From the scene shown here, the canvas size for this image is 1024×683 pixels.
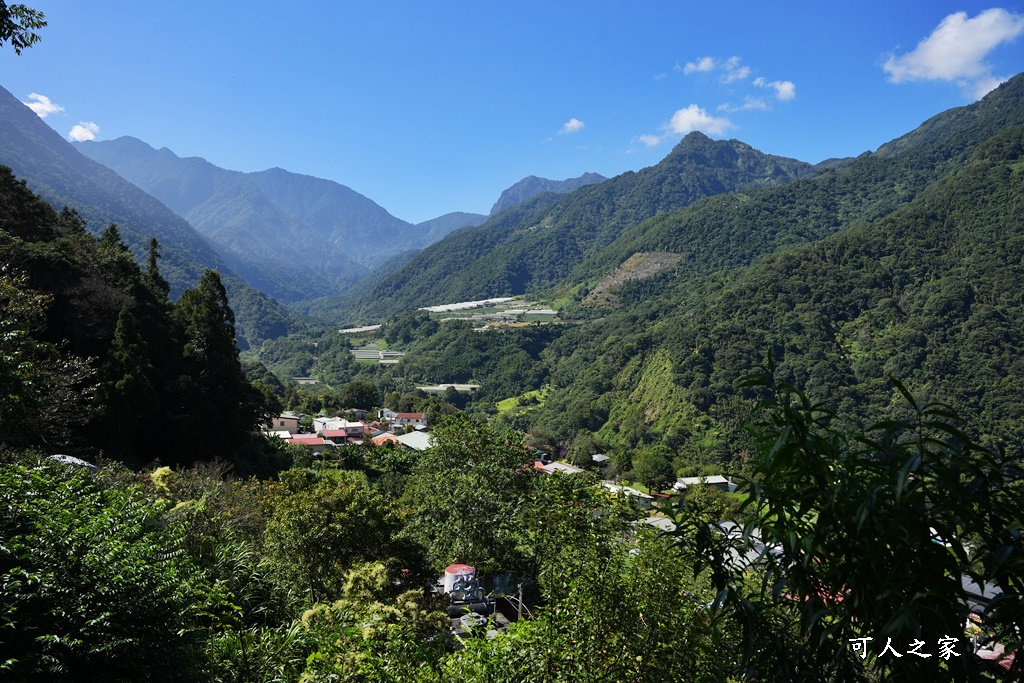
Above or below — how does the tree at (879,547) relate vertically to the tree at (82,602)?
above

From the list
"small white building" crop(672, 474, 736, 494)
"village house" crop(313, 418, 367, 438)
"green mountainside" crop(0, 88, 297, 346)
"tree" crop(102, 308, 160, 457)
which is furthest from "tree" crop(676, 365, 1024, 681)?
"green mountainside" crop(0, 88, 297, 346)

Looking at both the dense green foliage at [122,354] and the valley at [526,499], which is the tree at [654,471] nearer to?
the valley at [526,499]

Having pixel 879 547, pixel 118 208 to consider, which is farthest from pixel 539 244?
pixel 879 547

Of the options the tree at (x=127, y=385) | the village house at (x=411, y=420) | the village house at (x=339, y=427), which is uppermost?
the tree at (x=127, y=385)

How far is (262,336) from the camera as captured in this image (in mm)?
127875

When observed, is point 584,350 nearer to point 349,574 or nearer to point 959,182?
point 959,182

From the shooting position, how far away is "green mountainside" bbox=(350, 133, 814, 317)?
493 feet

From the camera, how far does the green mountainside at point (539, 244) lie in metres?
A: 150

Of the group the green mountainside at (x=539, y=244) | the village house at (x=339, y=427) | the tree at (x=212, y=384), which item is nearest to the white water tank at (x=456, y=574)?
the tree at (x=212, y=384)

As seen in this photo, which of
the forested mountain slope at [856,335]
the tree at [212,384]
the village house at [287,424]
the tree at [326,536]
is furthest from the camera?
the forested mountain slope at [856,335]

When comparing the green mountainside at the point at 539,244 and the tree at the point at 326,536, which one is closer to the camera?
the tree at the point at 326,536

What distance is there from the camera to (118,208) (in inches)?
5910

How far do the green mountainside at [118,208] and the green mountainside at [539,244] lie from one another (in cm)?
3258

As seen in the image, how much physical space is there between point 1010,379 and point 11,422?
52.7 metres
